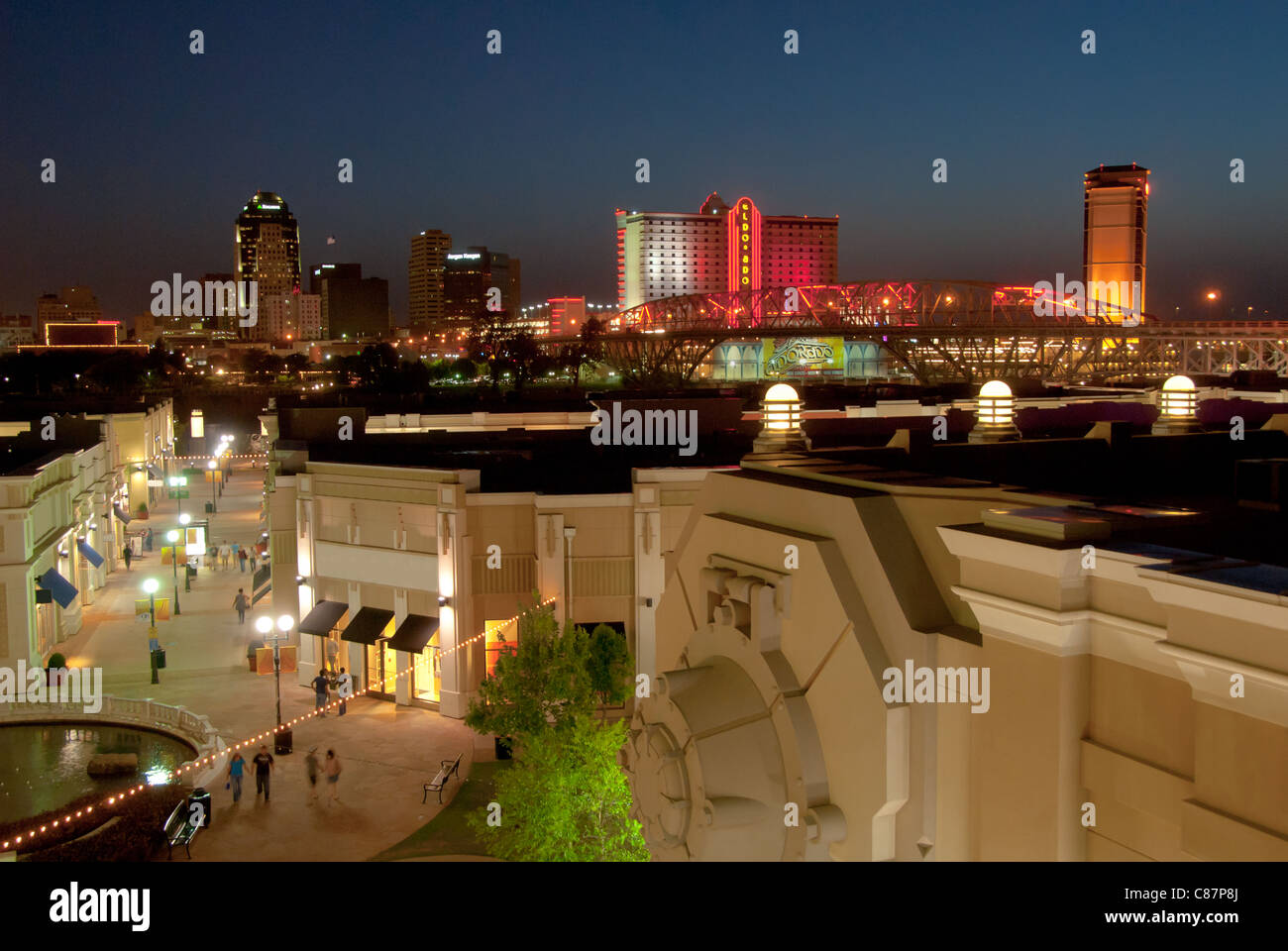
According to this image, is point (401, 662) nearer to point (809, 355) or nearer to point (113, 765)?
point (113, 765)

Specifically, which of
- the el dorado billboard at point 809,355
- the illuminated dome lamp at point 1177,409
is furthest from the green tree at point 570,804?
the el dorado billboard at point 809,355

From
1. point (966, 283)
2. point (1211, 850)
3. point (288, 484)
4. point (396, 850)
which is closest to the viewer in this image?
point (1211, 850)

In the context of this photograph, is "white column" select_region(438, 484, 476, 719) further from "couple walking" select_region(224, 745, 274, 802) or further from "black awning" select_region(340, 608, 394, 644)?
"couple walking" select_region(224, 745, 274, 802)

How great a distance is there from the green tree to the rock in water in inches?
320

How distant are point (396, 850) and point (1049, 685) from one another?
12.4 meters

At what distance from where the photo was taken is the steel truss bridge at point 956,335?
9166 cm

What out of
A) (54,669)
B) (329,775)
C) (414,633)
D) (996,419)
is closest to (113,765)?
(329,775)

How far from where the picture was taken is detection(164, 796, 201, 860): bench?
46.8ft

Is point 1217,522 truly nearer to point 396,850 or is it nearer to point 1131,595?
point 1131,595

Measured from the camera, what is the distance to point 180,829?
569 inches

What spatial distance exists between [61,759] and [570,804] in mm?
11151

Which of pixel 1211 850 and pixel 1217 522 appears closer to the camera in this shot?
pixel 1211 850

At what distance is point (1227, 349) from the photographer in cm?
9344
